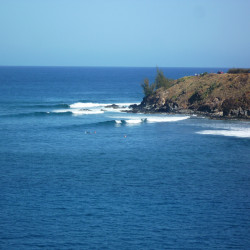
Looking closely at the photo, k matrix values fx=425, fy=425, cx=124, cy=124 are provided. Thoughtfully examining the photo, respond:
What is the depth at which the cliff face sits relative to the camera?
300ft

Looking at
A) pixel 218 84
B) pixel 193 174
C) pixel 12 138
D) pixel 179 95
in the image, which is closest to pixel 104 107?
pixel 179 95

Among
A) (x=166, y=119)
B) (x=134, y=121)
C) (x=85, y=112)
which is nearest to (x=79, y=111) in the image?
(x=85, y=112)

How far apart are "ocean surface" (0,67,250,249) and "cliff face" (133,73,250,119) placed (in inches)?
333

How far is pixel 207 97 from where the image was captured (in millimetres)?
98062

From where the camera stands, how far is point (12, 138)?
71250 mm

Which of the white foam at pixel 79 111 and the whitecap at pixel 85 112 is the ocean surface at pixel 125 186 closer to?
the whitecap at pixel 85 112

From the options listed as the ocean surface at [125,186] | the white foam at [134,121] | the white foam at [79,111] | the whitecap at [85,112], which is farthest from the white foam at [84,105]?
the ocean surface at [125,186]

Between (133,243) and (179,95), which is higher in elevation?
(179,95)

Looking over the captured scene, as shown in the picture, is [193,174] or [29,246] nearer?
[29,246]

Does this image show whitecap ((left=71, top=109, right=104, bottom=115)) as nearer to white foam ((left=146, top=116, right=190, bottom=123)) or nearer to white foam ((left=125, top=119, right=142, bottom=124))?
white foam ((left=125, top=119, right=142, bottom=124))

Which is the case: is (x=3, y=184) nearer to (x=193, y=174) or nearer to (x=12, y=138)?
(x=193, y=174)

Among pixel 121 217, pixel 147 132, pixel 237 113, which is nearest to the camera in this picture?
pixel 121 217

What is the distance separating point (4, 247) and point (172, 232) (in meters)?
13.2

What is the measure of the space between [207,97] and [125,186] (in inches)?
2265
